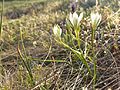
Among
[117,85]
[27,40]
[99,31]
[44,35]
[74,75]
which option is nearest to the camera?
[117,85]

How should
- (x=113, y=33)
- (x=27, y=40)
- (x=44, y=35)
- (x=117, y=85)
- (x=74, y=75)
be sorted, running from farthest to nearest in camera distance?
1. (x=27, y=40)
2. (x=44, y=35)
3. (x=113, y=33)
4. (x=74, y=75)
5. (x=117, y=85)

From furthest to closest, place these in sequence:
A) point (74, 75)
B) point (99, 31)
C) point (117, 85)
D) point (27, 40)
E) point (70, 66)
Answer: point (27, 40) → point (99, 31) → point (70, 66) → point (74, 75) → point (117, 85)

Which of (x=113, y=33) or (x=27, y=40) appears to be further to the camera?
(x=27, y=40)

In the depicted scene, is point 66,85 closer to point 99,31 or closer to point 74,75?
point 74,75

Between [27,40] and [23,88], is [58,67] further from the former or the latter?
[27,40]

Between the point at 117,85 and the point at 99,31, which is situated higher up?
the point at 99,31

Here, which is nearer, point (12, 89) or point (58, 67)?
point (12, 89)

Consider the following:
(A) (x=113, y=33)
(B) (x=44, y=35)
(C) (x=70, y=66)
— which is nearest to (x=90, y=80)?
(C) (x=70, y=66)

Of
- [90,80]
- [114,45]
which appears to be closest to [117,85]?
[90,80]

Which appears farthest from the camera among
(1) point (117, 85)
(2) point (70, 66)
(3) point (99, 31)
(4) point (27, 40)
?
(4) point (27, 40)
